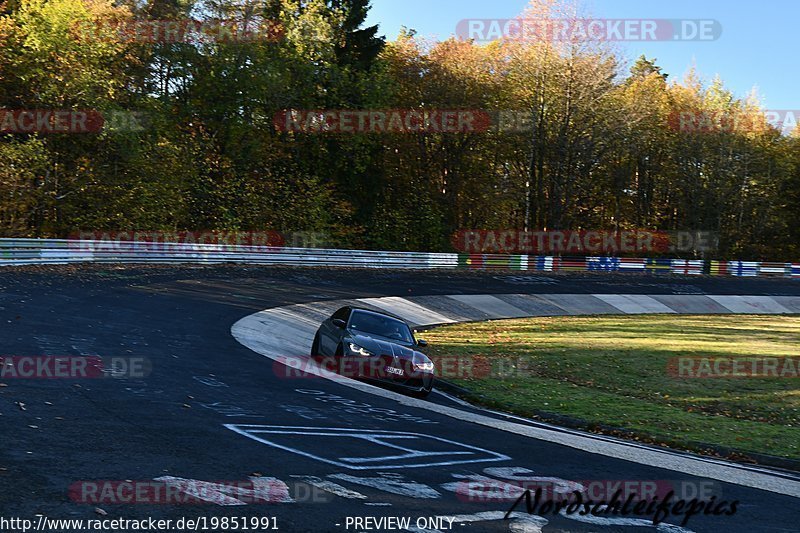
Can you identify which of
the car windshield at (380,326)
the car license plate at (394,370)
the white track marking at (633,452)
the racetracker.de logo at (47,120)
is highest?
the racetracker.de logo at (47,120)

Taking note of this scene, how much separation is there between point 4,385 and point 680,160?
220ft

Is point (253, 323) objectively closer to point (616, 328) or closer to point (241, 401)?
point (241, 401)

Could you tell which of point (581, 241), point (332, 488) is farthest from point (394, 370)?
point (581, 241)

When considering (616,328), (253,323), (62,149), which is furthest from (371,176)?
(253,323)

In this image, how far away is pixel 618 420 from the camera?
13602mm

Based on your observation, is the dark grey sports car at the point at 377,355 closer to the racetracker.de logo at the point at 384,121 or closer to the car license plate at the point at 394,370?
the car license plate at the point at 394,370

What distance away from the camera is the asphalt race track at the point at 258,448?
626cm

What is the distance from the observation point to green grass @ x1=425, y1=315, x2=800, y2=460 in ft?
43.0

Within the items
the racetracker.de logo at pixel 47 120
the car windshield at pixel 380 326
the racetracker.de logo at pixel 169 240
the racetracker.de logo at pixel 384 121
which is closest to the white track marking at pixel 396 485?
the car windshield at pixel 380 326

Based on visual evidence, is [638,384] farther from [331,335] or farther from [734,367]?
[331,335]

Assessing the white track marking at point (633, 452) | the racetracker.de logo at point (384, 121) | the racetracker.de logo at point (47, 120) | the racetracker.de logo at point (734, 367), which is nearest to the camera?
the white track marking at point (633, 452)

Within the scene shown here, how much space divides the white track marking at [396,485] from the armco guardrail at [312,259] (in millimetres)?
25773

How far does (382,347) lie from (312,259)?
94.5 ft

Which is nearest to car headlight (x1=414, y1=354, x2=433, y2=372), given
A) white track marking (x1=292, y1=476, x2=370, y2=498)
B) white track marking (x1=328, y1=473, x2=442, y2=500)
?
white track marking (x1=328, y1=473, x2=442, y2=500)
